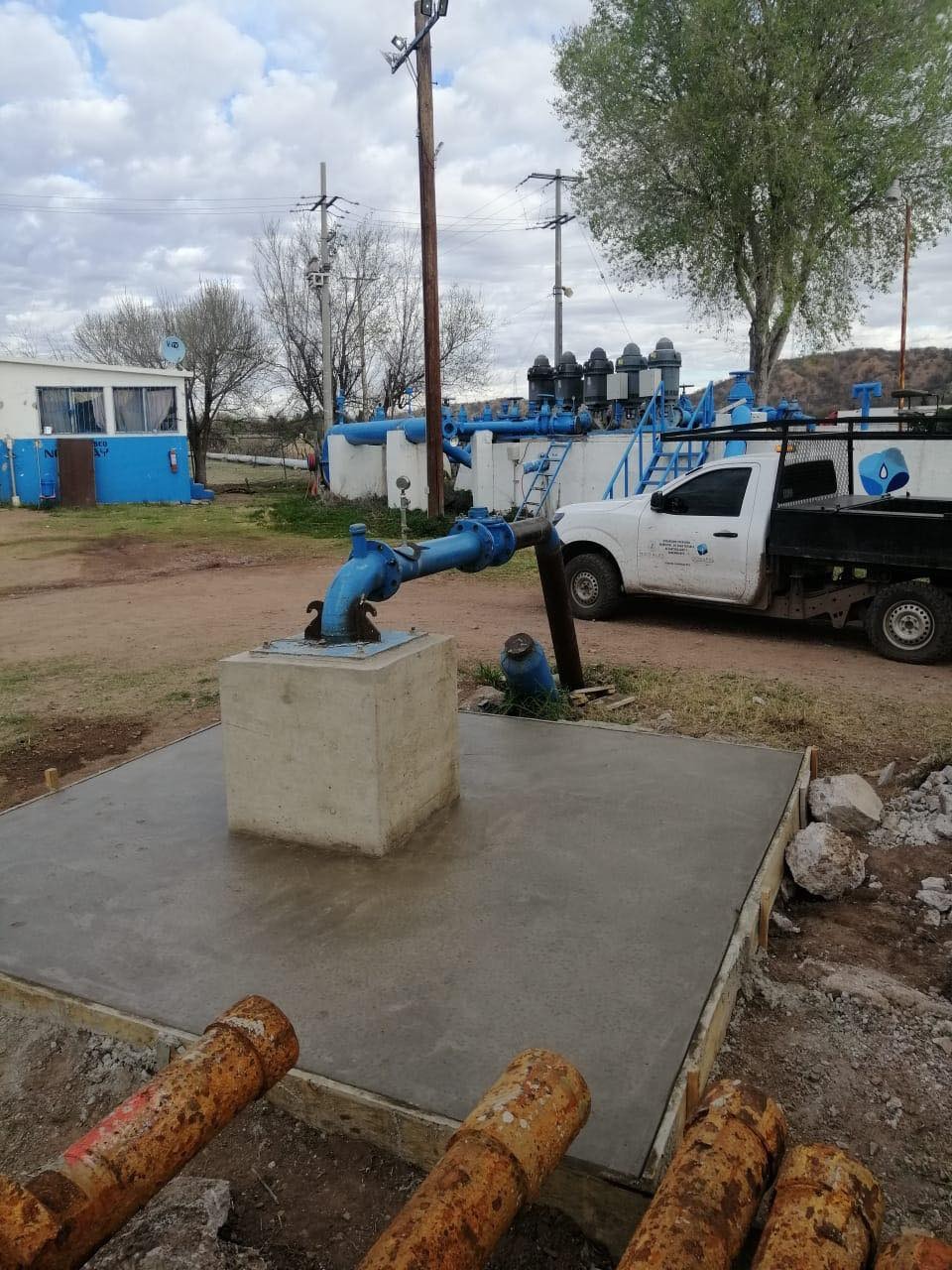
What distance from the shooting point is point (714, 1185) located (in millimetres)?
1921

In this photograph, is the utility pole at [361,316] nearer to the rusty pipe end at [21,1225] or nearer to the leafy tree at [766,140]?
the leafy tree at [766,140]

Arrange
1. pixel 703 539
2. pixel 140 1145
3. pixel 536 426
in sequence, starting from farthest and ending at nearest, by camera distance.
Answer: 1. pixel 536 426
2. pixel 703 539
3. pixel 140 1145

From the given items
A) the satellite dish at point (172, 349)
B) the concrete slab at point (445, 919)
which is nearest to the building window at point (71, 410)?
the satellite dish at point (172, 349)

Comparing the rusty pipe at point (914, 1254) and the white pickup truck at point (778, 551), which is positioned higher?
the white pickup truck at point (778, 551)

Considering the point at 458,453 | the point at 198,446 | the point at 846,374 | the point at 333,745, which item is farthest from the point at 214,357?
the point at 846,374

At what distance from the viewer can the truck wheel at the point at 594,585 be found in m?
10.3

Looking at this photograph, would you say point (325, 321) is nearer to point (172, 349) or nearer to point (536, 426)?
point (172, 349)

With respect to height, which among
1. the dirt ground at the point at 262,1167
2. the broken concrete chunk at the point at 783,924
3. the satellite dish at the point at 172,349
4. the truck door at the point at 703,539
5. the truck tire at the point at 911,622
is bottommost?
the broken concrete chunk at the point at 783,924

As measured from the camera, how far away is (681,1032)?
2836mm

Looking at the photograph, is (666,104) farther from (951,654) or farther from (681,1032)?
(681,1032)

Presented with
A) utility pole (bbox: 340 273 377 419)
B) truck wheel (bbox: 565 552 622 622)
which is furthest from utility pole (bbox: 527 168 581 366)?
truck wheel (bbox: 565 552 622 622)

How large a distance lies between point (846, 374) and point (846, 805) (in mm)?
80351

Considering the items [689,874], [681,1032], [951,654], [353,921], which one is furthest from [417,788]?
[951,654]

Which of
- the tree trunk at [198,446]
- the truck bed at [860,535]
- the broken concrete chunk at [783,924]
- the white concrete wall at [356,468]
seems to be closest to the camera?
the broken concrete chunk at [783,924]
